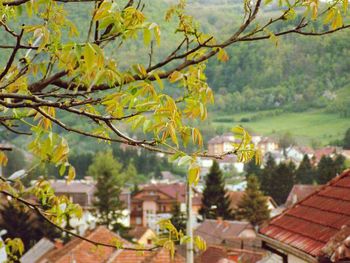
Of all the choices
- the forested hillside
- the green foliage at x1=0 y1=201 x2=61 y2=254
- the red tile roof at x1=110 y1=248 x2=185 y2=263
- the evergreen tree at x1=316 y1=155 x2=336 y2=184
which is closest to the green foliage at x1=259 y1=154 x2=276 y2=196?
the evergreen tree at x1=316 y1=155 x2=336 y2=184

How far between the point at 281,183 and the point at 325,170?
22.3ft

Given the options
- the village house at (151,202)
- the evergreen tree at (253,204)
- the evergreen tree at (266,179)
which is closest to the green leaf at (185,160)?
the evergreen tree at (253,204)

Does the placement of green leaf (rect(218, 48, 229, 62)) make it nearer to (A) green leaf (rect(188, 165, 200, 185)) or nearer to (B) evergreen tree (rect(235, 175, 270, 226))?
(A) green leaf (rect(188, 165, 200, 185))

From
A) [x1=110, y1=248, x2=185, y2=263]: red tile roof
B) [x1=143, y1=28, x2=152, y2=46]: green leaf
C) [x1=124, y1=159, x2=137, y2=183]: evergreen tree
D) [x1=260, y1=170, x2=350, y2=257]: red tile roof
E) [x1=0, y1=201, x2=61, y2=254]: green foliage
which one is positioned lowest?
[x1=124, y1=159, x2=137, y2=183]: evergreen tree

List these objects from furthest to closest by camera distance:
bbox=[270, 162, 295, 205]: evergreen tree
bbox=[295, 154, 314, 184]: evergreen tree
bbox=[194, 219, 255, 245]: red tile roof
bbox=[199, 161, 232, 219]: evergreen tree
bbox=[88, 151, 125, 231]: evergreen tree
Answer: bbox=[295, 154, 314, 184]: evergreen tree
bbox=[270, 162, 295, 205]: evergreen tree
bbox=[88, 151, 125, 231]: evergreen tree
bbox=[199, 161, 232, 219]: evergreen tree
bbox=[194, 219, 255, 245]: red tile roof

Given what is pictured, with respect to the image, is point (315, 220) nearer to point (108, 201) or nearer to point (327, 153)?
point (108, 201)

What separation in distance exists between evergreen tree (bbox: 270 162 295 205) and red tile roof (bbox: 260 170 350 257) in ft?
241

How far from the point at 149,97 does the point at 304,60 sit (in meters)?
150

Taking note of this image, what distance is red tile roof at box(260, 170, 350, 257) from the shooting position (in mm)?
6637

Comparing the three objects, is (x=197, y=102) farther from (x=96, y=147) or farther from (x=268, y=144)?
(x=96, y=147)

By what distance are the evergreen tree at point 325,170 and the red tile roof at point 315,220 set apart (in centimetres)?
6458

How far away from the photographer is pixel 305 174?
86.8 meters

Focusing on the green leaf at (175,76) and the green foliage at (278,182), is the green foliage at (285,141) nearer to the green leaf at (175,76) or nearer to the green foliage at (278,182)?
the green foliage at (278,182)

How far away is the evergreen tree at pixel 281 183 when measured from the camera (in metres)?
81.0
